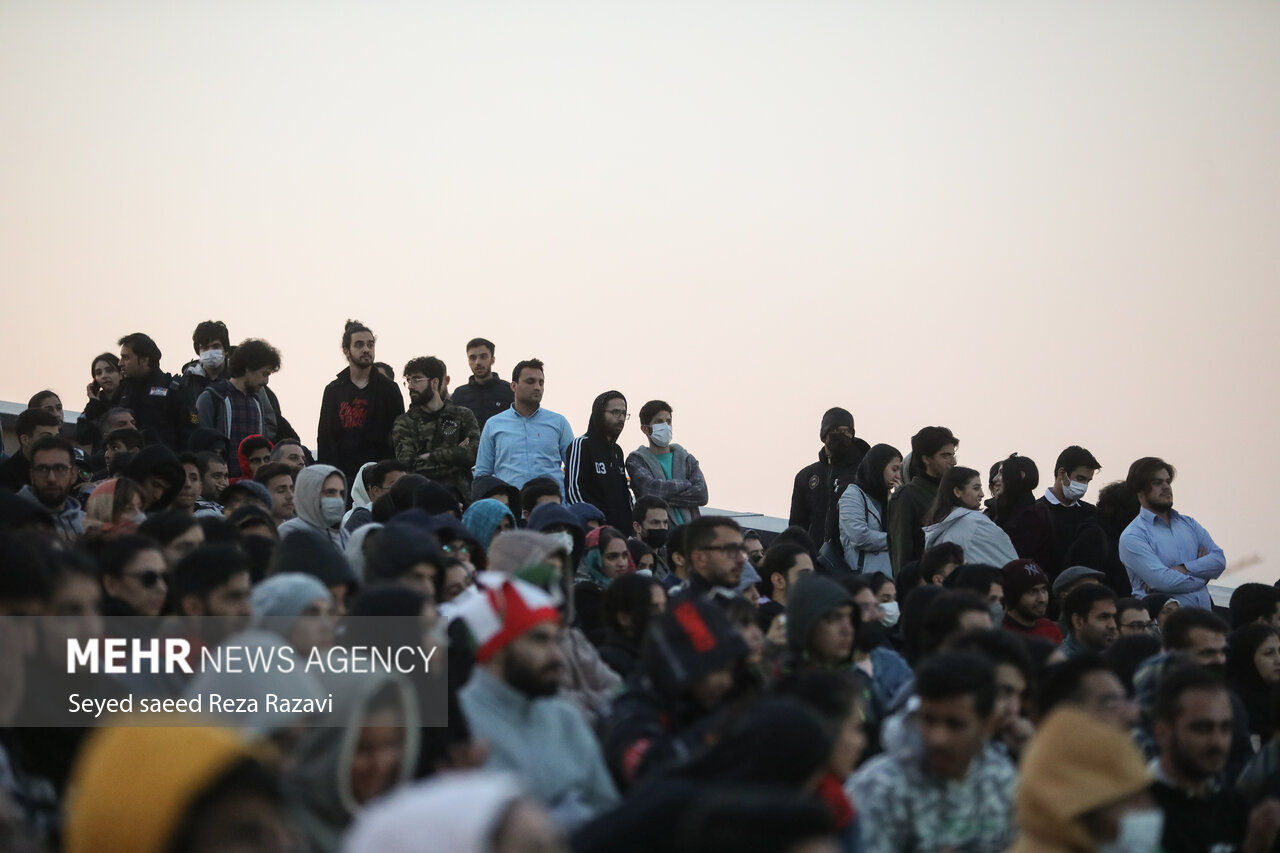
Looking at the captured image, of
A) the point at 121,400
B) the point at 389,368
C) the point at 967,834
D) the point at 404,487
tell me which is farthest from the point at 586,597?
the point at 121,400

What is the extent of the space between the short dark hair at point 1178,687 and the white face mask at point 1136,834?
1.20 meters

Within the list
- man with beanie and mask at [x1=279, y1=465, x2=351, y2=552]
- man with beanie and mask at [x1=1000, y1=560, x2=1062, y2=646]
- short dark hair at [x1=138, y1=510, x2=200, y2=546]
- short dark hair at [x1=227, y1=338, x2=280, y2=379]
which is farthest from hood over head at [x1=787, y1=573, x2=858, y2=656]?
short dark hair at [x1=227, y1=338, x2=280, y2=379]

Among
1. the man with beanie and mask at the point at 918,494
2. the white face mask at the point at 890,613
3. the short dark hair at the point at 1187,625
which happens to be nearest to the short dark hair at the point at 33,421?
the white face mask at the point at 890,613

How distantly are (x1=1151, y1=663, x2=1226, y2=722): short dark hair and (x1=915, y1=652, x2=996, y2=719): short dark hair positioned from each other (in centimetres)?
100

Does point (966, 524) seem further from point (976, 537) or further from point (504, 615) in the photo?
point (504, 615)

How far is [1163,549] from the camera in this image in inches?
427

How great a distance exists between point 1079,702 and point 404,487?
5.11 metres

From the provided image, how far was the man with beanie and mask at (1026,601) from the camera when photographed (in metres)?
8.98

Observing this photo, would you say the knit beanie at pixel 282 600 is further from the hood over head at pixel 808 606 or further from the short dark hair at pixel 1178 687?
the short dark hair at pixel 1178 687

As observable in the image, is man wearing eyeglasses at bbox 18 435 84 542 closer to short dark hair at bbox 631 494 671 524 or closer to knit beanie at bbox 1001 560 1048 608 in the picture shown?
short dark hair at bbox 631 494 671 524

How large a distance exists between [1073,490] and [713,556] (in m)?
5.16

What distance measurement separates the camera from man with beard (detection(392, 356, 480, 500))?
11875mm

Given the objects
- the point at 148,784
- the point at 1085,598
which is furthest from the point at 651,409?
the point at 148,784

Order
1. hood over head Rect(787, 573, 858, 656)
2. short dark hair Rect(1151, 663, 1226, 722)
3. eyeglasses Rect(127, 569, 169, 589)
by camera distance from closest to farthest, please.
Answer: short dark hair Rect(1151, 663, 1226, 722), eyeglasses Rect(127, 569, 169, 589), hood over head Rect(787, 573, 858, 656)
